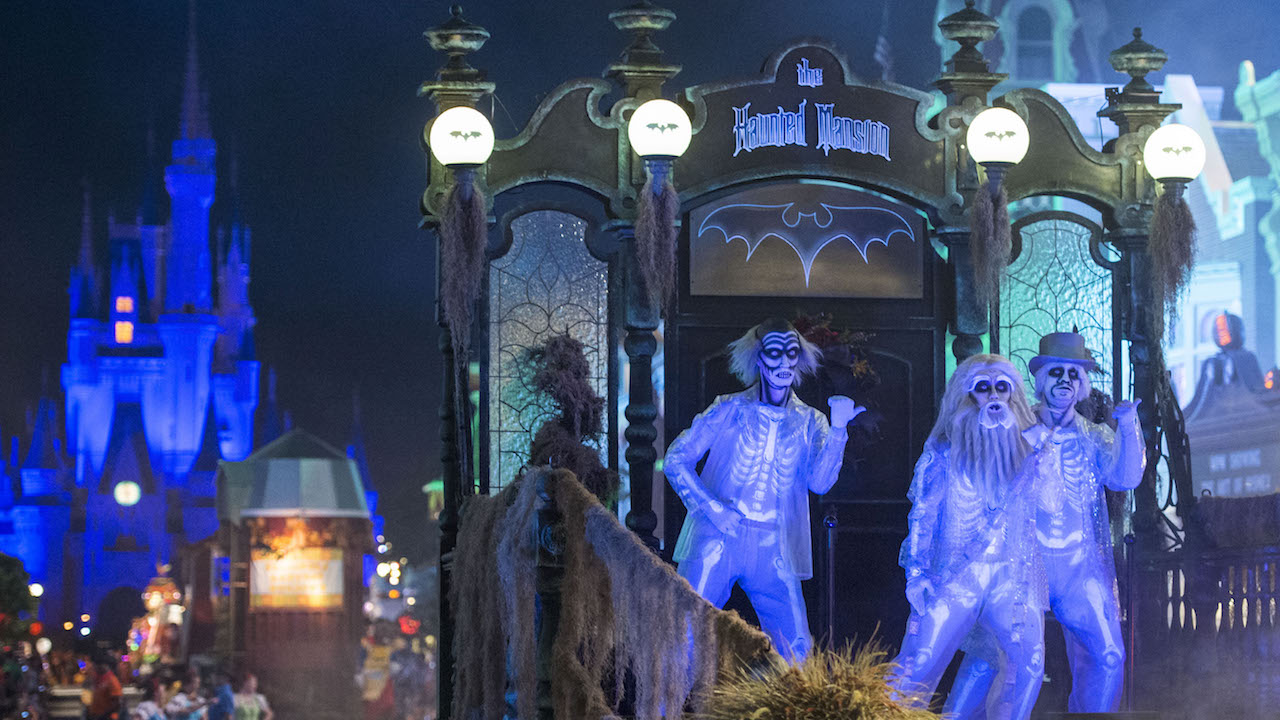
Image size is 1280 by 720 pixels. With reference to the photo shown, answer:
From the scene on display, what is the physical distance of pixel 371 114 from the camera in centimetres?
1455

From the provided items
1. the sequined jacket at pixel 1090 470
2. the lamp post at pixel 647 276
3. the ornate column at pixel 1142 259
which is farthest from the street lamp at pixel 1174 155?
the lamp post at pixel 647 276

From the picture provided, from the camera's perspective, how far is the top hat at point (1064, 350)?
7598mm

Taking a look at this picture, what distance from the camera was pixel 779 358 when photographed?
25.2 ft

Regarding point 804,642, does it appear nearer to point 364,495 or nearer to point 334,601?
point 364,495

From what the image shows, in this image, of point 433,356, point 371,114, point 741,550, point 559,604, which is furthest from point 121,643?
point 559,604

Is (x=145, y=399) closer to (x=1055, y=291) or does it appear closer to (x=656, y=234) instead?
(x=656, y=234)

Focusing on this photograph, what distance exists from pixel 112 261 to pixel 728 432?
10512 mm

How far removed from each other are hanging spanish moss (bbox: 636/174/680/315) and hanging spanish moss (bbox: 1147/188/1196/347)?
2.68m

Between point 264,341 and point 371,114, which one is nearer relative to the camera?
point 371,114

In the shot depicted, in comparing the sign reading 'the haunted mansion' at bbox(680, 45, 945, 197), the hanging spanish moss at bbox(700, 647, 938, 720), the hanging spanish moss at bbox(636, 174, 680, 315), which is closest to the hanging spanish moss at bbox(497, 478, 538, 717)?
the hanging spanish moss at bbox(700, 647, 938, 720)

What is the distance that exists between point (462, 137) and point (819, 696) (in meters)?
4.35

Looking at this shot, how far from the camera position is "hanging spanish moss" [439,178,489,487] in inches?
324

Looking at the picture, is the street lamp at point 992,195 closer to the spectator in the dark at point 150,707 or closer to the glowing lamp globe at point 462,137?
the glowing lamp globe at point 462,137

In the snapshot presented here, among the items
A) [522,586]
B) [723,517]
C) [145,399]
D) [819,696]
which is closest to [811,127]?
[723,517]
